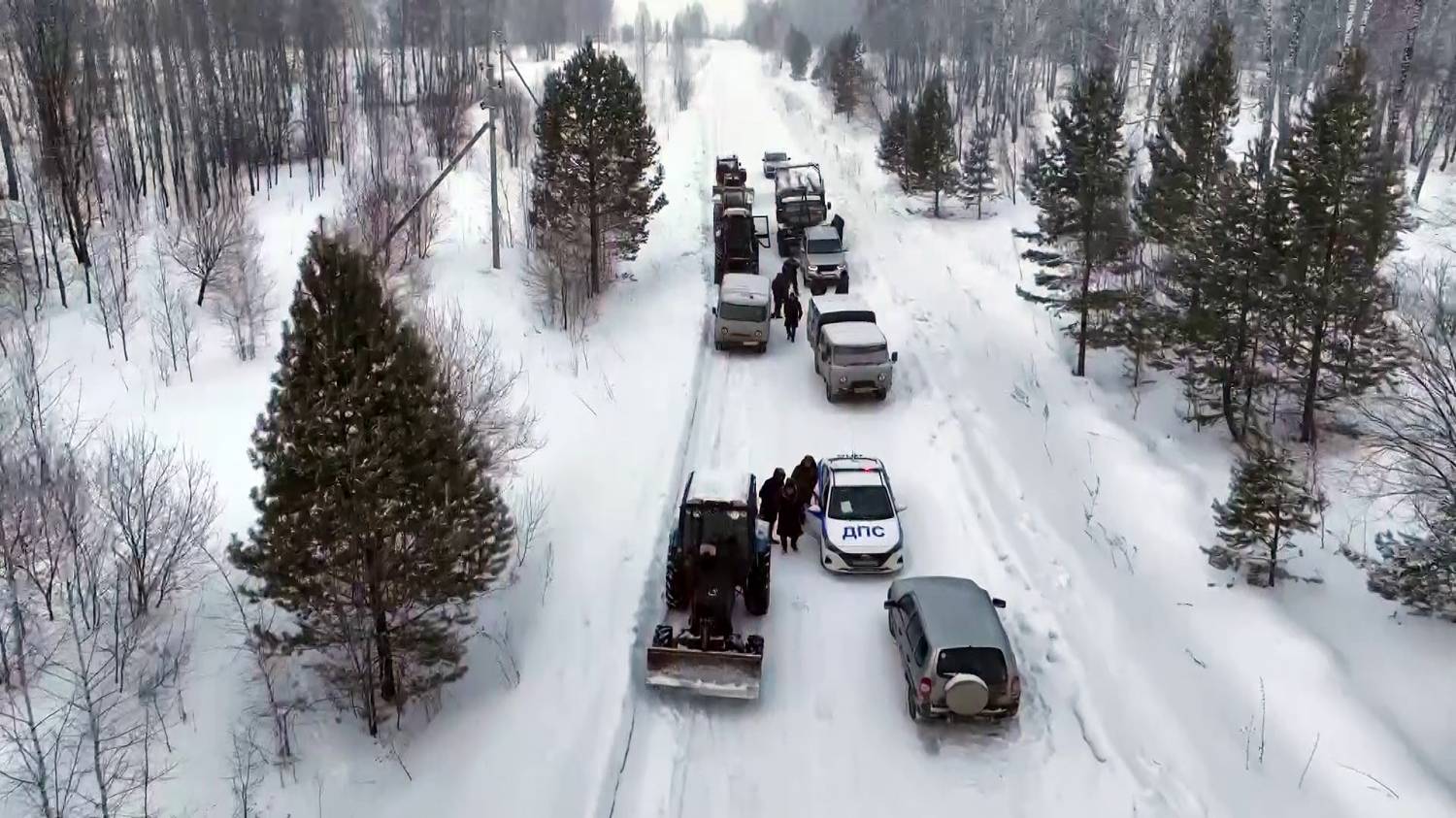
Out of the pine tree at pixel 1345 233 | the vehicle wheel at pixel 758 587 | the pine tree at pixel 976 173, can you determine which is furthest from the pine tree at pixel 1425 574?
the pine tree at pixel 976 173

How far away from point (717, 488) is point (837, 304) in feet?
37.5

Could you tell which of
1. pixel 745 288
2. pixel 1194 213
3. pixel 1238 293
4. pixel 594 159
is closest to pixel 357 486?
pixel 745 288

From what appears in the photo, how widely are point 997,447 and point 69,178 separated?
102ft

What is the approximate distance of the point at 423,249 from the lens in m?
31.2

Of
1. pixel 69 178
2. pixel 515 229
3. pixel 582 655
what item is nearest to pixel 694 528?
pixel 582 655

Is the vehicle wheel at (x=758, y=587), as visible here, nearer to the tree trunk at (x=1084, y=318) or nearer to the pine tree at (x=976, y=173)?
the tree trunk at (x=1084, y=318)

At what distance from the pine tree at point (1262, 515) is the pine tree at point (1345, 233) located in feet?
18.2

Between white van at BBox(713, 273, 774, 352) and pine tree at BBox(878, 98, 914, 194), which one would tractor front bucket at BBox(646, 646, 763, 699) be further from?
pine tree at BBox(878, 98, 914, 194)

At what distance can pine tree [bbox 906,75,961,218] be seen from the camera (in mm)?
40344

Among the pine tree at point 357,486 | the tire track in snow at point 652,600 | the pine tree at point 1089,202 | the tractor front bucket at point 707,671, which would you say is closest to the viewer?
the pine tree at point 357,486

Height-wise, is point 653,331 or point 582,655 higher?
point 653,331

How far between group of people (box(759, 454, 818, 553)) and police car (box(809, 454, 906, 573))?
0.30m

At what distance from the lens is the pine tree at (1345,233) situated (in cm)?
1761

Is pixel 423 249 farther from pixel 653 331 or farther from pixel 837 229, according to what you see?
pixel 837 229
